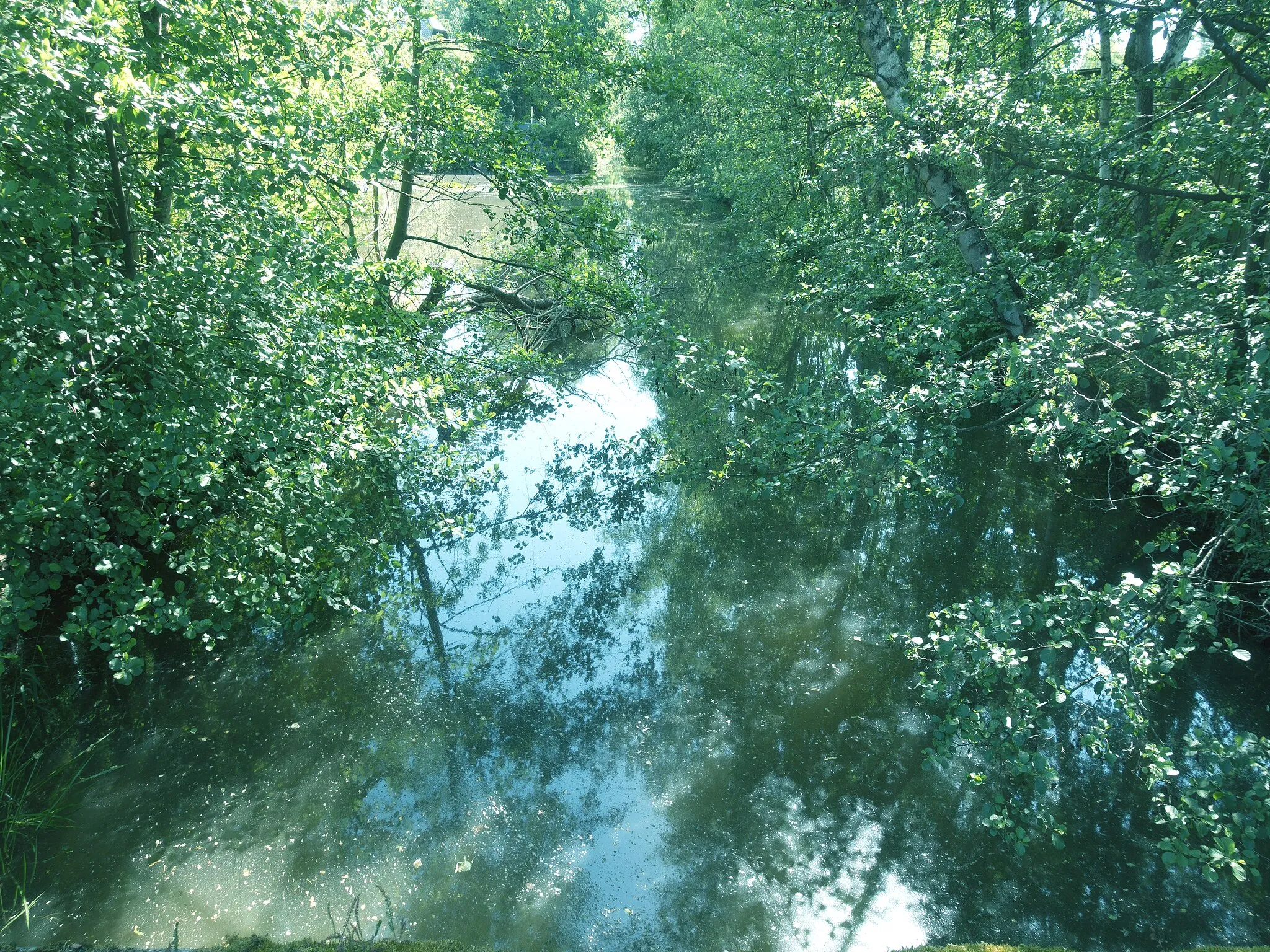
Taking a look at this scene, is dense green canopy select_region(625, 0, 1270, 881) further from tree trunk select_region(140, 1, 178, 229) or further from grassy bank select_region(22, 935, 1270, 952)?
tree trunk select_region(140, 1, 178, 229)

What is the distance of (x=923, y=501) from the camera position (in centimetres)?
803

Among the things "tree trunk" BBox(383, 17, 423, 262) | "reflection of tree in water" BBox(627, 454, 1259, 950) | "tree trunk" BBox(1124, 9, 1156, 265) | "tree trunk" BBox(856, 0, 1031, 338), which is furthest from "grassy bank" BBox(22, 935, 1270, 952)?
"tree trunk" BBox(383, 17, 423, 262)

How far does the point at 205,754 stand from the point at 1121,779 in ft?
18.2

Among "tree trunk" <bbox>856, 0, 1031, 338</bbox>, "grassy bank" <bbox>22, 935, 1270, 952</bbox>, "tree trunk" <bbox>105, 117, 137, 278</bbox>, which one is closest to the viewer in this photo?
"grassy bank" <bbox>22, 935, 1270, 952</bbox>

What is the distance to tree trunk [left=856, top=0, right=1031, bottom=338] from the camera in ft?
20.4

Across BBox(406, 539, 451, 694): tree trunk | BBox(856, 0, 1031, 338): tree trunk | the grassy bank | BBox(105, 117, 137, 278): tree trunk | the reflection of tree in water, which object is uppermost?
BBox(856, 0, 1031, 338): tree trunk

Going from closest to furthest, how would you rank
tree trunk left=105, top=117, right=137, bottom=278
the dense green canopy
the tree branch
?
the dense green canopy < tree trunk left=105, top=117, right=137, bottom=278 < the tree branch

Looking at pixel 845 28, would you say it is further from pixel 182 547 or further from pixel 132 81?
pixel 182 547

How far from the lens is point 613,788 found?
184 inches

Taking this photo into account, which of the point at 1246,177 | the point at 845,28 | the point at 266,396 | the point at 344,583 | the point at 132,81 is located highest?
the point at 845,28

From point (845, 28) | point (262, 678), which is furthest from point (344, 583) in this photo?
point (845, 28)

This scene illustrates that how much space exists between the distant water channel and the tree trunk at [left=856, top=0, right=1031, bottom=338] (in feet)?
7.64

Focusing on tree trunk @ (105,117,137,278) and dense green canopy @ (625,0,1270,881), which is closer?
dense green canopy @ (625,0,1270,881)

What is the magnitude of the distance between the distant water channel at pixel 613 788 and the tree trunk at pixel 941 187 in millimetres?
2328
